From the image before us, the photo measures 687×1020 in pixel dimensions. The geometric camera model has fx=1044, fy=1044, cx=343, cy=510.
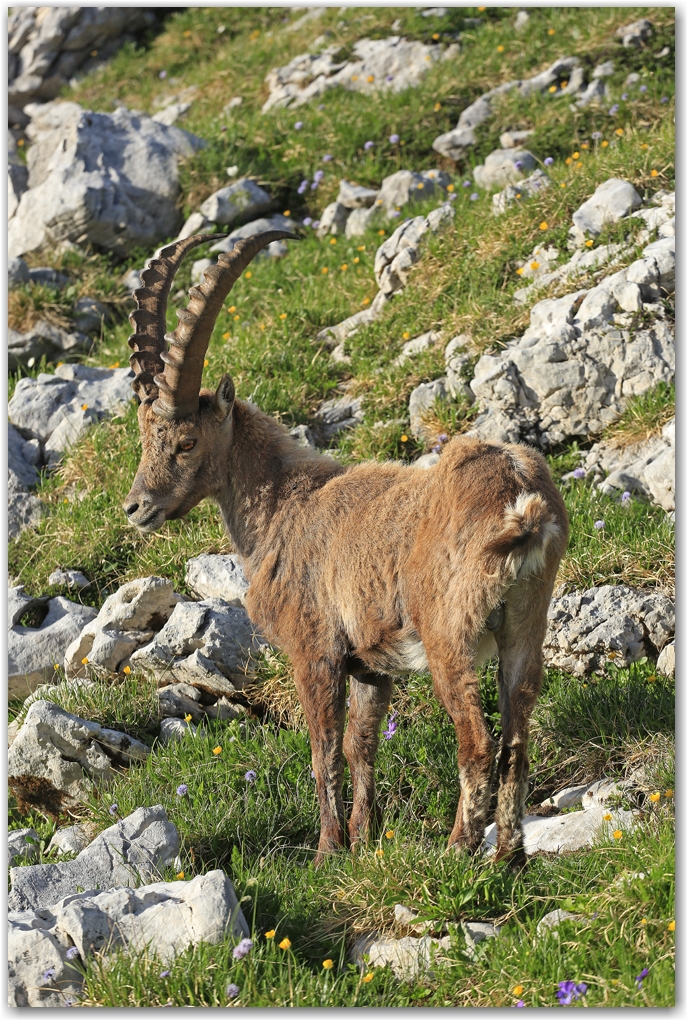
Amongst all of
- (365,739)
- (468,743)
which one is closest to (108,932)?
(468,743)

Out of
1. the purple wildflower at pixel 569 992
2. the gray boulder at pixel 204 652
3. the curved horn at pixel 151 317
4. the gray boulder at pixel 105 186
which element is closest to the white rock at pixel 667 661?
the purple wildflower at pixel 569 992

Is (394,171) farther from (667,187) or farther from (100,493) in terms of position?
(100,493)

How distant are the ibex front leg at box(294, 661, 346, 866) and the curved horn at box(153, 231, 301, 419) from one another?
1834 mm

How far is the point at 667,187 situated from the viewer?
962 cm

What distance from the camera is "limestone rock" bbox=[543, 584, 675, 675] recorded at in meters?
6.68

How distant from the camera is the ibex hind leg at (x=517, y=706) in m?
5.37

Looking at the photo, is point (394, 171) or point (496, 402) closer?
point (496, 402)

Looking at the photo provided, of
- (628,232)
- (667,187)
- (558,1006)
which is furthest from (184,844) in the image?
(667,187)

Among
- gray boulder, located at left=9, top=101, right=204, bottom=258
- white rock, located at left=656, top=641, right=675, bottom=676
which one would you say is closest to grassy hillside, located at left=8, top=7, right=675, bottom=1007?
white rock, located at left=656, top=641, right=675, bottom=676

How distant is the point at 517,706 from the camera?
537 cm

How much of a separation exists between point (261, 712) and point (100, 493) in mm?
2937

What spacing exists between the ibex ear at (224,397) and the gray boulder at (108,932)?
3013 mm

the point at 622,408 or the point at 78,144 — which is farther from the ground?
the point at 78,144

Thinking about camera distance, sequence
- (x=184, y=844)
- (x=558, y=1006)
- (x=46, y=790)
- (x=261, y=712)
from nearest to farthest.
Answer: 1. (x=558, y=1006)
2. (x=184, y=844)
3. (x=46, y=790)
4. (x=261, y=712)
